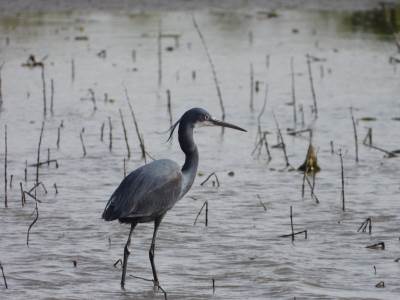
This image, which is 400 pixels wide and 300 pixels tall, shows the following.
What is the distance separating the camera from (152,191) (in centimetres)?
758

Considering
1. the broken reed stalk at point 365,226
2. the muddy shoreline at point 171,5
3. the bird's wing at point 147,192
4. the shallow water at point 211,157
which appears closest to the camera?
the bird's wing at point 147,192

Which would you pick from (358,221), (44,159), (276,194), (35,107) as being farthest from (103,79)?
(358,221)

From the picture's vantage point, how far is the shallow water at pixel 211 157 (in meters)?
7.85

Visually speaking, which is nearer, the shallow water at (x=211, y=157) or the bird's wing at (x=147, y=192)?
the bird's wing at (x=147, y=192)

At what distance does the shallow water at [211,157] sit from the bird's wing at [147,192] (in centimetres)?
50

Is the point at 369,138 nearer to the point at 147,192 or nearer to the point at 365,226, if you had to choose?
the point at 365,226

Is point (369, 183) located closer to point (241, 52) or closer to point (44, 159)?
point (44, 159)

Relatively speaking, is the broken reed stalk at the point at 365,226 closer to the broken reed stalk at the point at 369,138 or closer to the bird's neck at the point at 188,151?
the bird's neck at the point at 188,151

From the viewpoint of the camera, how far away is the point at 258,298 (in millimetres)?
7328

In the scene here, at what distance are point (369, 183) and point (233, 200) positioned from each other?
1.37 meters

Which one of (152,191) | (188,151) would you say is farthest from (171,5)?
(152,191)

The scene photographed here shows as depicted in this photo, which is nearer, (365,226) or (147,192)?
(147,192)

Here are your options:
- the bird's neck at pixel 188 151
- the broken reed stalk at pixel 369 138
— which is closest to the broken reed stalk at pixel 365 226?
the bird's neck at pixel 188 151

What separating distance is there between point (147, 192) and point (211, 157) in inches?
160
